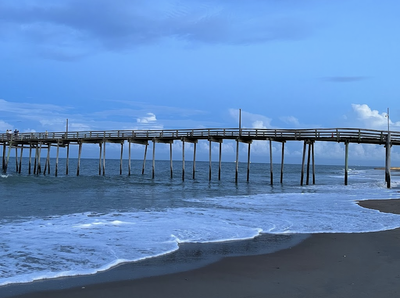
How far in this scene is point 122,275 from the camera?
21.0 ft

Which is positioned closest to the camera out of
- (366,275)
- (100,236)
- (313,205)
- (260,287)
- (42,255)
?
(260,287)

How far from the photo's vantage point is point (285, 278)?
629 cm

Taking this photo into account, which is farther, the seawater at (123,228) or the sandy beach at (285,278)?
the seawater at (123,228)

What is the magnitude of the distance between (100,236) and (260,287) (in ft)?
16.1

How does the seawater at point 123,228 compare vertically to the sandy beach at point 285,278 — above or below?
below

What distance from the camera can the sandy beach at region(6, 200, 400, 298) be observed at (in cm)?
555

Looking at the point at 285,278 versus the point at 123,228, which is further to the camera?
the point at 123,228

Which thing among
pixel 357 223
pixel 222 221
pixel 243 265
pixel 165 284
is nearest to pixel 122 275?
pixel 165 284

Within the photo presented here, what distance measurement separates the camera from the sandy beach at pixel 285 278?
5551 millimetres

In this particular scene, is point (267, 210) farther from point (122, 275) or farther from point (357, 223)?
point (122, 275)

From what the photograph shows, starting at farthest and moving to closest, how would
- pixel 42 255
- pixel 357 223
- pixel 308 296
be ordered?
pixel 357 223 < pixel 42 255 < pixel 308 296

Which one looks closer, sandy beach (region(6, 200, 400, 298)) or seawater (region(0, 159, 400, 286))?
sandy beach (region(6, 200, 400, 298))

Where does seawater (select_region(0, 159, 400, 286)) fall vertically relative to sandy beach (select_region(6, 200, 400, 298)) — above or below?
below

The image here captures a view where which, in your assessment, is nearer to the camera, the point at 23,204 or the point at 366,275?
the point at 366,275
